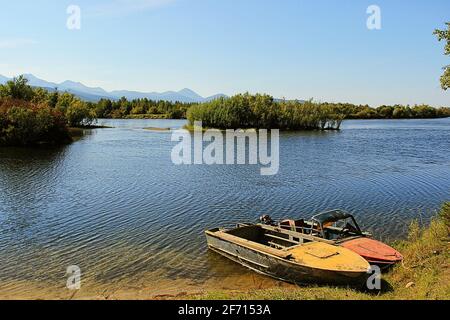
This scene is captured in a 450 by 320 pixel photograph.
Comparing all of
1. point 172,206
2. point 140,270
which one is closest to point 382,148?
point 172,206

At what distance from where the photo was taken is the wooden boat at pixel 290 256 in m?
14.2

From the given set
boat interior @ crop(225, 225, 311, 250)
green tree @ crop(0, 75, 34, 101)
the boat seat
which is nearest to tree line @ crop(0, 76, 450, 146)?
green tree @ crop(0, 75, 34, 101)

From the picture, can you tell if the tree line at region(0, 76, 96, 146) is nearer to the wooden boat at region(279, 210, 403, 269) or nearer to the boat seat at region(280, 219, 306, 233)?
the boat seat at region(280, 219, 306, 233)

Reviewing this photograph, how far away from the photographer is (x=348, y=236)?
60.1 ft

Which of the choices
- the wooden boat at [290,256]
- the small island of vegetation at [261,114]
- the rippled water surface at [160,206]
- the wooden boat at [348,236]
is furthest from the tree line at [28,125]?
the wooden boat at [348,236]

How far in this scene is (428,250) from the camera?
1498 centimetres

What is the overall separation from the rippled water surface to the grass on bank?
11.4 feet

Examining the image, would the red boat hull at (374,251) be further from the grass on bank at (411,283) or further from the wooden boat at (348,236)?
the grass on bank at (411,283)

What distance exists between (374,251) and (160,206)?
1514 cm

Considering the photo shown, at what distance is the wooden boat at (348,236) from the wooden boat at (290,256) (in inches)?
28.3
